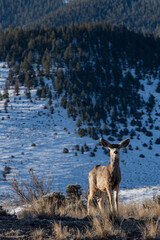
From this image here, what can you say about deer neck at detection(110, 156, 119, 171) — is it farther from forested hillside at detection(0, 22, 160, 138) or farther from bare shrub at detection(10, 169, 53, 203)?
forested hillside at detection(0, 22, 160, 138)

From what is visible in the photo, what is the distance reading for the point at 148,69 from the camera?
7294cm

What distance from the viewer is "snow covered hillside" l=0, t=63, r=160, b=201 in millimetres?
31803

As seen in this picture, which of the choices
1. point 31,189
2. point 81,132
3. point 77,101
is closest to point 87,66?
point 77,101

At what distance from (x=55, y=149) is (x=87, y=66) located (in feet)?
101

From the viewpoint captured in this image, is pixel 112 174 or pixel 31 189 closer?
pixel 112 174

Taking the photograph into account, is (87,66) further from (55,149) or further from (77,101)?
(55,149)

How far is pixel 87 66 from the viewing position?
64438 millimetres

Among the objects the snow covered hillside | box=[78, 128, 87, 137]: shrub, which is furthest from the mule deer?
box=[78, 128, 87, 137]: shrub

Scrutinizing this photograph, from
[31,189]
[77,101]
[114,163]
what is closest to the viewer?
[114,163]

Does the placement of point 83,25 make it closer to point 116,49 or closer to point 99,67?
point 116,49

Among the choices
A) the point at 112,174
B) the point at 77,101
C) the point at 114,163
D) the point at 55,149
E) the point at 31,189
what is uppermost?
the point at 114,163

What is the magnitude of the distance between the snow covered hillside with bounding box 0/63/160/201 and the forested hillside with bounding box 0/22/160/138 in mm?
2735

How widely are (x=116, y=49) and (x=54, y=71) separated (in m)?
22.5

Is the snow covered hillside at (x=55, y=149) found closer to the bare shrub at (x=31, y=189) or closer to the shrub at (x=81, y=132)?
the shrub at (x=81, y=132)
